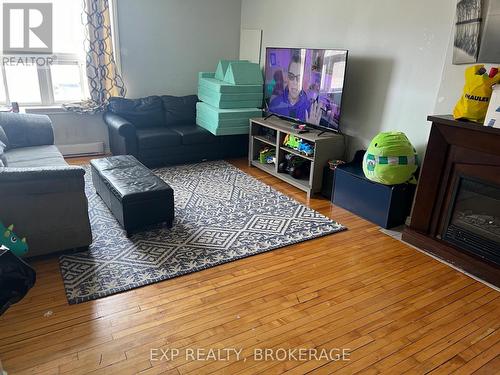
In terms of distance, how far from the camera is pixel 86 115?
478 centimetres

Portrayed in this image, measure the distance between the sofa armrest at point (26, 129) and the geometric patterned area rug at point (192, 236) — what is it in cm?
73

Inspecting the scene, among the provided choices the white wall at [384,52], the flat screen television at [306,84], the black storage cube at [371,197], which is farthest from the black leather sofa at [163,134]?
the black storage cube at [371,197]

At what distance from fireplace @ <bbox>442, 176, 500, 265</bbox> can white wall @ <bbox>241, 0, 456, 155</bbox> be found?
2.35 feet

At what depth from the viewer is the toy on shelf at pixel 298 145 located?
3795 mm

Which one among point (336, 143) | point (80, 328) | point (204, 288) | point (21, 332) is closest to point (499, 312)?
point (204, 288)

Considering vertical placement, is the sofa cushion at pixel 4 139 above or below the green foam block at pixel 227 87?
below

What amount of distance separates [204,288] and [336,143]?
7.09 ft

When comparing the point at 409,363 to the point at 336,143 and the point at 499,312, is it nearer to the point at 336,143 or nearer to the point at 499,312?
the point at 499,312

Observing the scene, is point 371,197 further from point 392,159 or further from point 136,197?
point 136,197

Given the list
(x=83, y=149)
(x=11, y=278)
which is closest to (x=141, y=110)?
(x=83, y=149)

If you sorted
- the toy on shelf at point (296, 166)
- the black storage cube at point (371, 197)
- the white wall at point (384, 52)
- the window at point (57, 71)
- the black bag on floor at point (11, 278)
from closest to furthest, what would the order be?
the black bag on floor at point (11, 278)
the white wall at point (384, 52)
the black storage cube at point (371, 197)
the toy on shelf at point (296, 166)
the window at point (57, 71)

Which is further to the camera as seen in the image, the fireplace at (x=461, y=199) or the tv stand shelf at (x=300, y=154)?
the tv stand shelf at (x=300, y=154)

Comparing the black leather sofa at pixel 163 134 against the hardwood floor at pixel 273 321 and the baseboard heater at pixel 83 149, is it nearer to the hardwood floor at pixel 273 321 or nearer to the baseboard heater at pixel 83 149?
the baseboard heater at pixel 83 149

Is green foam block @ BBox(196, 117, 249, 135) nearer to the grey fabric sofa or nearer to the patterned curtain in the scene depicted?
the patterned curtain
